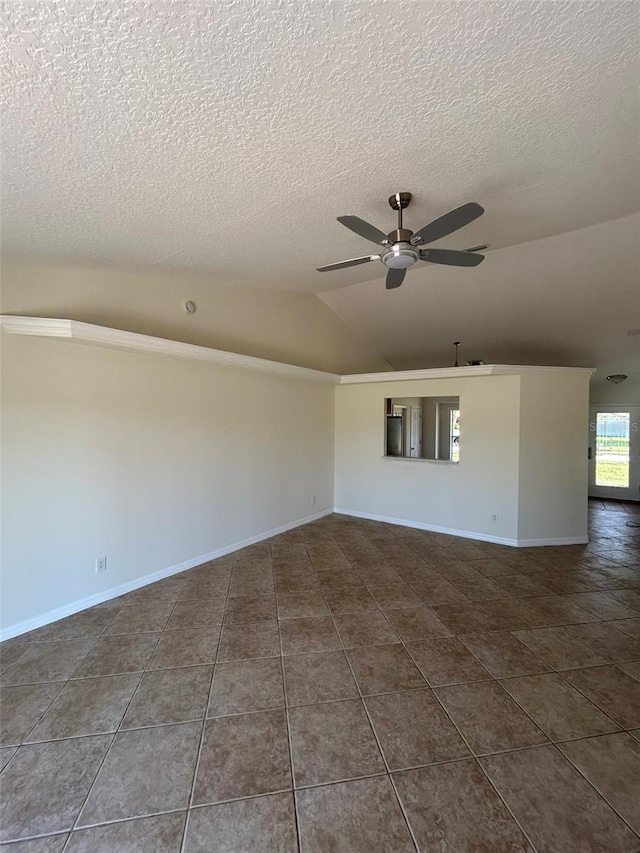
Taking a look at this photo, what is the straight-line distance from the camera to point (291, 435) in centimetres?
511

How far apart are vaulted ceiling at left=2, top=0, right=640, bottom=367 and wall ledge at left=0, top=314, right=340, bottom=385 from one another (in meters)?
0.50

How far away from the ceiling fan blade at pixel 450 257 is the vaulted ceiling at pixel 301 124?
35 centimetres

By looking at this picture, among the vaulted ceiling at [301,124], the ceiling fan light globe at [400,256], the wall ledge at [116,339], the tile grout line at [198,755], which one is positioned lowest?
the tile grout line at [198,755]

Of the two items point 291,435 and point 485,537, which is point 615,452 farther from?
point 291,435

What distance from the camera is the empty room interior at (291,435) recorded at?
130 cm

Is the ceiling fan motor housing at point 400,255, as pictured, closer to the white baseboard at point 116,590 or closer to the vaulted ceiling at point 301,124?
the vaulted ceiling at point 301,124

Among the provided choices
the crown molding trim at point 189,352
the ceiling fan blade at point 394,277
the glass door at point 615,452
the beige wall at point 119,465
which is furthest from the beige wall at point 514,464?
the glass door at point 615,452

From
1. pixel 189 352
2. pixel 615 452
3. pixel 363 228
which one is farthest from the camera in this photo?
pixel 615 452


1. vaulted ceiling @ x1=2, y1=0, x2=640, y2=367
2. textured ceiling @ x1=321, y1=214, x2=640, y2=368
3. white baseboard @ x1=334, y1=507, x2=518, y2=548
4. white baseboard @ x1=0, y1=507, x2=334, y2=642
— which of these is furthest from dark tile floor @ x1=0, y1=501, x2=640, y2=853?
textured ceiling @ x1=321, y1=214, x2=640, y2=368

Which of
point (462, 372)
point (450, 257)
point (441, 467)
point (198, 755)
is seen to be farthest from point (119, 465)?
point (462, 372)

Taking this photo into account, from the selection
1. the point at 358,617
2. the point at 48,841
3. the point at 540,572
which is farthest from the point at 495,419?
the point at 48,841

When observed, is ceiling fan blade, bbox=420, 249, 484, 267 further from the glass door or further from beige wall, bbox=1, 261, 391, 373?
the glass door

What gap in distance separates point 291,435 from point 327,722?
359cm

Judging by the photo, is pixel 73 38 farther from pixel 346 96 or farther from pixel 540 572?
pixel 540 572
